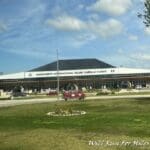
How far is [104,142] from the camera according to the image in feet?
61.9

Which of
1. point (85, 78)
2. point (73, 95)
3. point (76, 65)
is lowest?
point (73, 95)

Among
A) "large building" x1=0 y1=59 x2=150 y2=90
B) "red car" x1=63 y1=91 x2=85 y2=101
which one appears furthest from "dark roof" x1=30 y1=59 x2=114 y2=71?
"red car" x1=63 y1=91 x2=85 y2=101

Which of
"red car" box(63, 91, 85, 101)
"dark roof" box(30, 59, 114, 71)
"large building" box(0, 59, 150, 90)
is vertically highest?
"dark roof" box(30, 59, 114, 71)

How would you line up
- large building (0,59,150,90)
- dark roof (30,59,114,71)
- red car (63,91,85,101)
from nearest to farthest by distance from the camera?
red car (63,91,85,101)
large building (0,59,150,90)
dark roof (30,59,114,71)

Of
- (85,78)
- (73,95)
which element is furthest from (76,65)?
(73,95)

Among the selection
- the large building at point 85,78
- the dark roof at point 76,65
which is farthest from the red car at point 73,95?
the dark roof at point 76,65

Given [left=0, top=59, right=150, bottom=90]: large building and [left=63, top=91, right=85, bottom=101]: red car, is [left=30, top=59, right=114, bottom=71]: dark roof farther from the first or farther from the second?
[left=63, top=91, right=85, bottom=101]: red car

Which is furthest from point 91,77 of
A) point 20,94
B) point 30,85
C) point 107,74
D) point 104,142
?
point 104,142

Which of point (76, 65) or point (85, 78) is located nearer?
point (85, 78)

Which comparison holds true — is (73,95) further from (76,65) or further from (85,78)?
(76,65)

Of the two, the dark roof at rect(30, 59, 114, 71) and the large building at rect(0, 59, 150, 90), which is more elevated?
the dark roof at rect(30, 59, 114, 71)

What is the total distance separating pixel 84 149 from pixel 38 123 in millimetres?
12775

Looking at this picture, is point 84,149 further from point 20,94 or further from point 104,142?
point 20,94

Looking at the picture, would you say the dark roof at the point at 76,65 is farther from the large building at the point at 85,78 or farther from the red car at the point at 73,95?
the red car at the point at 73,95
